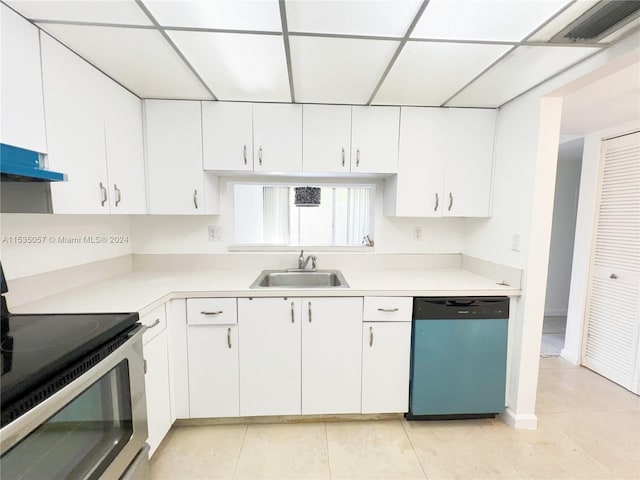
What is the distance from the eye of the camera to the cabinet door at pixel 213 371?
179 cm

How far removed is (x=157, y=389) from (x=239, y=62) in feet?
6.02

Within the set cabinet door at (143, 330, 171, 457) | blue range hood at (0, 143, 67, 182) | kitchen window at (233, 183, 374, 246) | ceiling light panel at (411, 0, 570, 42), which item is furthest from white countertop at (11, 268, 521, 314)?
ceiling light panel at (411, 0, 570, 42)

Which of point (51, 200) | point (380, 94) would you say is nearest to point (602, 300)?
point (380, 94)

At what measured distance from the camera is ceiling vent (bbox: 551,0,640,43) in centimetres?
108

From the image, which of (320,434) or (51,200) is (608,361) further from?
(51,200)

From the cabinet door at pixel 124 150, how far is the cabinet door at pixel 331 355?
129 centimetres

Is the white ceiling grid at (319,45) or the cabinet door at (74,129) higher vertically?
the white ceiling grid at (319,45)

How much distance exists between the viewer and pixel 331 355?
185cm

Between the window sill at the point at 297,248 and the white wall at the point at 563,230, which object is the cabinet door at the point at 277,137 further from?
the white wall at the point at 563,230

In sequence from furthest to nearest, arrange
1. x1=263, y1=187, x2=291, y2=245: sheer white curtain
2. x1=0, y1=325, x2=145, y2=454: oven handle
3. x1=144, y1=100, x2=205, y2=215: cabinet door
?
x1=263, y1=187, x2=291, y2=245: sheer white curtain
x1=144, y1=100, x2=205, y2=215: cabinet door
x1=0, y1=325, x2=145, y2=454: oven handle

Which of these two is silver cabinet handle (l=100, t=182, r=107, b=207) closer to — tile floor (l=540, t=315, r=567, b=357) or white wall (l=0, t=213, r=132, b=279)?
white wall (l=0, t=213, r=132, b=279)

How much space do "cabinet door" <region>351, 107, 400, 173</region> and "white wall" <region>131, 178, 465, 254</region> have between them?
384 mm

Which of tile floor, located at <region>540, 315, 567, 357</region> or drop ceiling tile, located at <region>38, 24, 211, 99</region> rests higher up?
drop ceiling tile, located at <region>38, 24, 211, 99</region>

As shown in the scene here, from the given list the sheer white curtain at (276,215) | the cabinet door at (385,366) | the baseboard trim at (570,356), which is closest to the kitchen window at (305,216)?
the sheer white curtain at (276,215)
